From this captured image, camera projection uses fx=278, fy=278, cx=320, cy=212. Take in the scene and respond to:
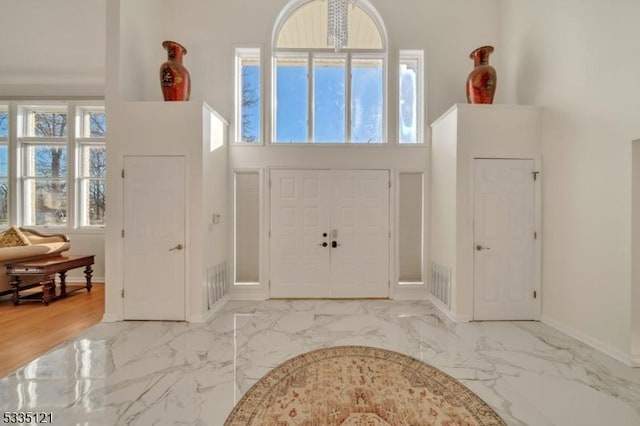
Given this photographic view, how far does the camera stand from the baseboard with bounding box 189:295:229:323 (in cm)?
362

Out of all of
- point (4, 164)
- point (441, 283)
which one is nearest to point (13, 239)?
point (4, 164)

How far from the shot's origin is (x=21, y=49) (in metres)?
5.23

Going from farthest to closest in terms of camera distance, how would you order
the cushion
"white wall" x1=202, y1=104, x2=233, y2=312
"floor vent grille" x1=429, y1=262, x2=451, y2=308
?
the cushion
"floor vent grille" x1=429, y1=262, x2=451, y2=308
"white wall" x1=202, y1=104, x2=233, y2=312

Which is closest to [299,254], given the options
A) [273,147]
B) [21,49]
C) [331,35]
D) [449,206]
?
[273,147]

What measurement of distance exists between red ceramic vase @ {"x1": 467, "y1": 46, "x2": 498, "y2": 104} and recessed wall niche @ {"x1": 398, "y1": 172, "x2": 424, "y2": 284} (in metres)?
1.35

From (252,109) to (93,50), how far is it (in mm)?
3427

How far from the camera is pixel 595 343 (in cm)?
300

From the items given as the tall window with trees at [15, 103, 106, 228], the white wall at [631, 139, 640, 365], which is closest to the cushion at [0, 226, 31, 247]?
the tall window with trees at [15, 103, 106, 228]

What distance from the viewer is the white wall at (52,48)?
457cm

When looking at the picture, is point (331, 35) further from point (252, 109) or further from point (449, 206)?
point (449, 206)

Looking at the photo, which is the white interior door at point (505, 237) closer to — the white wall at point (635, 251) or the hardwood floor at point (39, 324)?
the white wall at point (635, 251)

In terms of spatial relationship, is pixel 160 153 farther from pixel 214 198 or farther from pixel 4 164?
pixel 4 164

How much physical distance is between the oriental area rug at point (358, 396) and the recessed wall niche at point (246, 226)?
84.7 inches

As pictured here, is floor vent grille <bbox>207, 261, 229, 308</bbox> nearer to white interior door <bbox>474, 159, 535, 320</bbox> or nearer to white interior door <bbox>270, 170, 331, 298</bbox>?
white interior door <bbox>270, 170, 331, 298</bbox>
